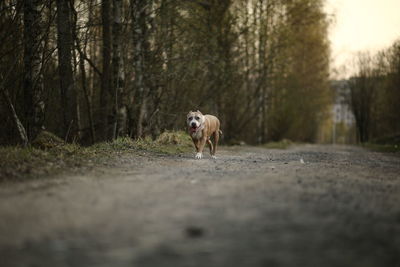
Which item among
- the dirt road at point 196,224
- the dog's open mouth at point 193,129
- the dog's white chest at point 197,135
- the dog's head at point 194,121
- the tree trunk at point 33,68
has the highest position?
the tree trunk at point 33,68

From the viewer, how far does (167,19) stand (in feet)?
50.5

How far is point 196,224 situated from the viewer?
329 centimetres

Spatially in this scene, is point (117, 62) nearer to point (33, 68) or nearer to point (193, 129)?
point (33, 68)

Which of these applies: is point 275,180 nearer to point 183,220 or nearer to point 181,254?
point 183,220

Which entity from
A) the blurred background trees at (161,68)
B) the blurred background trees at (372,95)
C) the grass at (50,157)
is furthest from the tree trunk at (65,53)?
the blurred background trees at (372,95)

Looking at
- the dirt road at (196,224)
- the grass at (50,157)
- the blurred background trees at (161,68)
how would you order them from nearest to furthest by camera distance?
the dirt road at (196,224) < the grass at (50,157) < the blurred background trees at (161,68)

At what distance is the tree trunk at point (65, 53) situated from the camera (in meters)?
10.7

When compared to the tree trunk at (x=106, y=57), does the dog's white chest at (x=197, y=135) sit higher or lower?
lower

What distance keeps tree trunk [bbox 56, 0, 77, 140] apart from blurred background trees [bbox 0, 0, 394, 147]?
3cm

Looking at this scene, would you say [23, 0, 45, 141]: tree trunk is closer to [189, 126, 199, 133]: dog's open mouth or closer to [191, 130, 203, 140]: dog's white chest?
[189, 126, 199, 133]: dog's open mouth

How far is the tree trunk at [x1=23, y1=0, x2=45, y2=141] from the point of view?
9.31 meters

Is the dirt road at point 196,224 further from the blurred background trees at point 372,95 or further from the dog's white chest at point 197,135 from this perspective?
the blurred background trees at point 372,95

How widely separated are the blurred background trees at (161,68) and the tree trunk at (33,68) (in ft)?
0.09

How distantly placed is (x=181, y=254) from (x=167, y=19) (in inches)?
540
